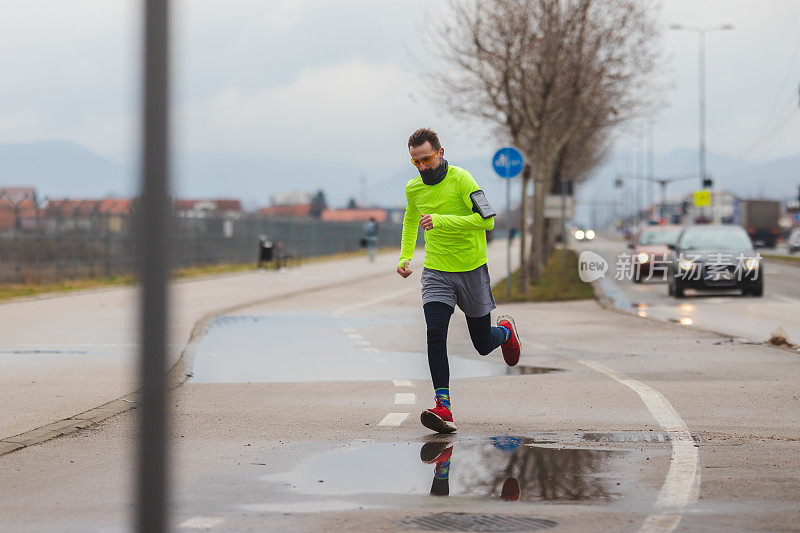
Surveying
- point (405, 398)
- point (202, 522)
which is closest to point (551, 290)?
point (405, 398)

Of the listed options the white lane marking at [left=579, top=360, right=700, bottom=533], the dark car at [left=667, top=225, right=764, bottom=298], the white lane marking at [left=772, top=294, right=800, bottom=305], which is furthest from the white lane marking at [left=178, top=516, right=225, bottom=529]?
the dark car at [left=667, top=225, right=764, bottom=298]

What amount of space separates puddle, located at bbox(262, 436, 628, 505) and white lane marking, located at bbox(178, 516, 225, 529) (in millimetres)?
609

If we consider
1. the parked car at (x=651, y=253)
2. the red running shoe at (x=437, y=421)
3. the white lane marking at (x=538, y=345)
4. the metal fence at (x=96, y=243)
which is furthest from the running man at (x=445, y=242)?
the parked car at (x=651, y=253)

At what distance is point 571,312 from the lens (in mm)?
20922

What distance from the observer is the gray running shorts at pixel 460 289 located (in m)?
8.52

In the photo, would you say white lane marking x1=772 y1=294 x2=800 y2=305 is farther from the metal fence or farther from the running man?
the running man

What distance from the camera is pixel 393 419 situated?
8.77 meters

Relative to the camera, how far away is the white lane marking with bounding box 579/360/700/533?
5.46 m

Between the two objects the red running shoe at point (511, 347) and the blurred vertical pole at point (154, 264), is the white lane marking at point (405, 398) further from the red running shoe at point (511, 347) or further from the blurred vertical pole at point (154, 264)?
the blurred vertical pole at point (154, 264)

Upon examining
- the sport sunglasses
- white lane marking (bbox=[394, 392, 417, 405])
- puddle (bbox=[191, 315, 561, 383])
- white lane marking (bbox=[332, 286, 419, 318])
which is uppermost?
the sport sunglasses

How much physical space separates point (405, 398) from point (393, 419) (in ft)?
4.03

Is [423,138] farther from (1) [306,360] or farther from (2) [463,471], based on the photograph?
(1) [306,360]

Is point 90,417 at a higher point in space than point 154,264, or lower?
lower

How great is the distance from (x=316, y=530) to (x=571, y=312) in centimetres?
1593
